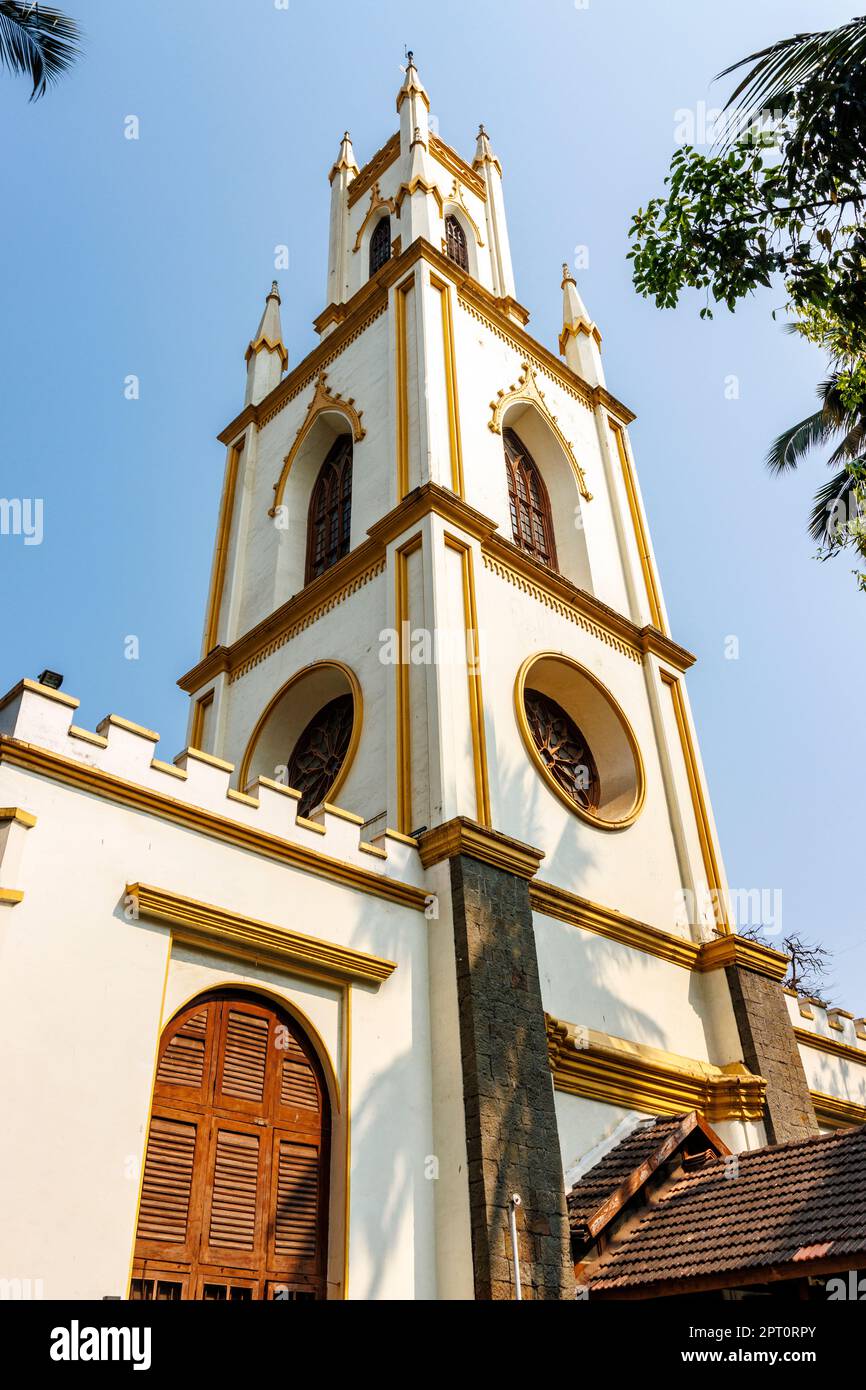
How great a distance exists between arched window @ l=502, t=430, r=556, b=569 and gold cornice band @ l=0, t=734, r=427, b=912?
7.22m

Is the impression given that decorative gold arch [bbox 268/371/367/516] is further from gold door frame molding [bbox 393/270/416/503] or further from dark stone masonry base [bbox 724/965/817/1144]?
dark stone masonry base [bbox 724/965/817/1144]

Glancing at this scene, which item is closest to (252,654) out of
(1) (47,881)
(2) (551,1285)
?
(1) (47,881)

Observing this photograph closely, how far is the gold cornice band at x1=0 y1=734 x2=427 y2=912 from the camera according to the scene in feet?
25.6

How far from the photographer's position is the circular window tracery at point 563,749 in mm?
13648

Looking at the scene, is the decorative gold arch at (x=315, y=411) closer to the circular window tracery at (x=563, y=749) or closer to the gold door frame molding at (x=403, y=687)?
the gold door frame molding at (x=403, y=687)

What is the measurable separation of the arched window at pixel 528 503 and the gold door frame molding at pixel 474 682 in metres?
2.69

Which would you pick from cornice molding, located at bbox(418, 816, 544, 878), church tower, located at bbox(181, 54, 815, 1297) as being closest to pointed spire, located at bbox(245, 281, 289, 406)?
church tower, located at bbox(181, 54, 815, 1297)

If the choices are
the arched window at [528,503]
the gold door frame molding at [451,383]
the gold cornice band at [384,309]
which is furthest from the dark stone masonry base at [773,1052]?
the gold cornice band at [384,309]

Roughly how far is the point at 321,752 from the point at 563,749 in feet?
10.6

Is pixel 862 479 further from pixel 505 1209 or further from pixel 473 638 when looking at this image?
pixel 505 1209

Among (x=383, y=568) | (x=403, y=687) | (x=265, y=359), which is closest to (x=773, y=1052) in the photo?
(x=403, y=687)

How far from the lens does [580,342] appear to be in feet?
67.8

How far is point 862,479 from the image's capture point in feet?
34.6
